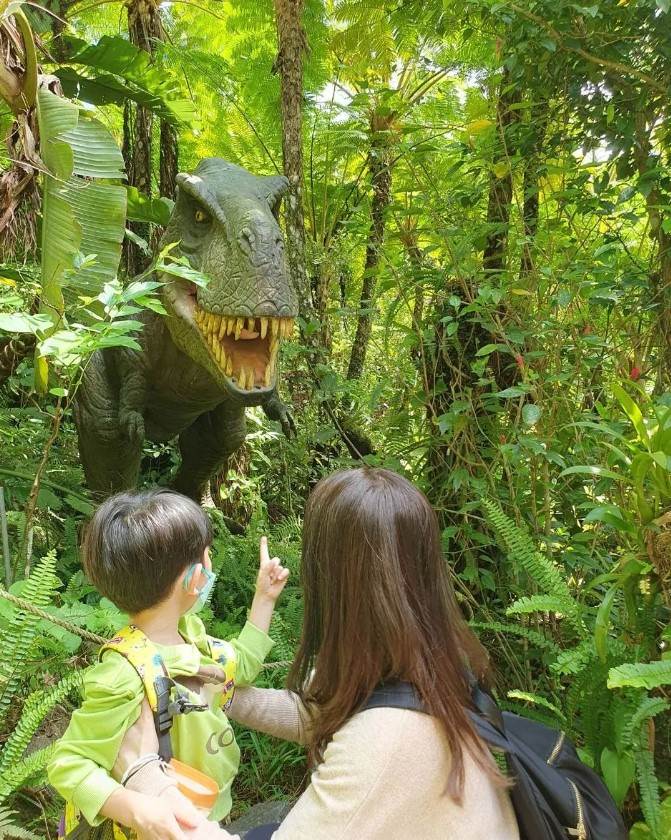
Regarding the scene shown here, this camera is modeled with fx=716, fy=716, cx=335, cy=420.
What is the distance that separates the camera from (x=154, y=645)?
1659 mm

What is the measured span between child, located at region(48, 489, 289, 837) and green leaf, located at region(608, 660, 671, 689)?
88 centimetres

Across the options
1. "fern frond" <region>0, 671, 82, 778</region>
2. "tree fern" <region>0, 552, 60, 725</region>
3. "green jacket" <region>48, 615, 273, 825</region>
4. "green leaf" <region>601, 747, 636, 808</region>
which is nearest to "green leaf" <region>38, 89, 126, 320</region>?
"tree fern" <region>0, 552, 60, 725</region>

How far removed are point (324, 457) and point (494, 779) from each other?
11.5 feet

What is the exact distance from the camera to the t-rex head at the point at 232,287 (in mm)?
2662

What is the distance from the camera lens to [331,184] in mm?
7328

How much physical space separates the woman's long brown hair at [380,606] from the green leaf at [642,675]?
0.49 metres

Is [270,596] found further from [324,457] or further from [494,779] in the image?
[324,457]

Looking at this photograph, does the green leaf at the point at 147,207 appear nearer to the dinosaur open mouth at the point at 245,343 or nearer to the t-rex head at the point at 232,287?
the t-rex head at the point at 232,287

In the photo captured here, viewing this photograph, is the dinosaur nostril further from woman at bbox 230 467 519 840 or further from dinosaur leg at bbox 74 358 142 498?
woman at bbox 230 467 519 840

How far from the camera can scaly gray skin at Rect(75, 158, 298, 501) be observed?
270 centimetres

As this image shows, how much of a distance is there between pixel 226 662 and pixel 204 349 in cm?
140

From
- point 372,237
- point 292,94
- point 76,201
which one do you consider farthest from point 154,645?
point 372,237

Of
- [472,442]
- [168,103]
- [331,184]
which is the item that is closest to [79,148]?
[168,103]

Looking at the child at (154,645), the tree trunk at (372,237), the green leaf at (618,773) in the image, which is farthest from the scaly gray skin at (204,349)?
the tree trunk at (372,237)
